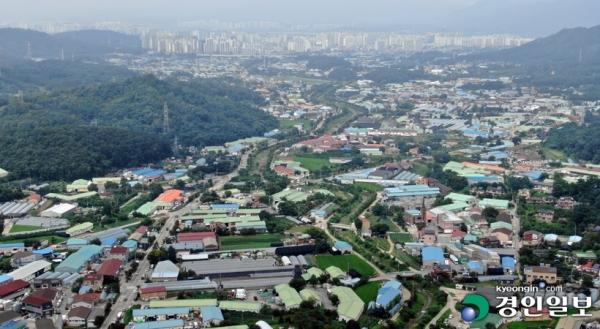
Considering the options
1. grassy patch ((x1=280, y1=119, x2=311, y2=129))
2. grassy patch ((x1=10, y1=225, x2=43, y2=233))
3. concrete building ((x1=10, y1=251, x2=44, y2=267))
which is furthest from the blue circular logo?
grassy patch ((x1=280, y1=119, x2=311, y2=129))

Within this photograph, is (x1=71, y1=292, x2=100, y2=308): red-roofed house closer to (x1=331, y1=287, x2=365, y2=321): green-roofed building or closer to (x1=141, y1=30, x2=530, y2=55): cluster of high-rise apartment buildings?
(x1=331, y1=287, x2=365, y2=321): green-roofed building

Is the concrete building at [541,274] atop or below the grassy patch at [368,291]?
atop

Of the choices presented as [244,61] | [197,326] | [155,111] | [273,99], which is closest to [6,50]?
[244,61]

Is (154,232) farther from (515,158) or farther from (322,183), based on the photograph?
(515,158)

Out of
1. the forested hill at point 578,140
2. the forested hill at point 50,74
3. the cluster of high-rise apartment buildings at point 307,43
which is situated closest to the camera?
the forested hill at point 578,140

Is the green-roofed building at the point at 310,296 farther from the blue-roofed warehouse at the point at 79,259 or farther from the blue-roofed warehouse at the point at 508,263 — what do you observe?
the blue-roofed warehouse at the point at 79,259

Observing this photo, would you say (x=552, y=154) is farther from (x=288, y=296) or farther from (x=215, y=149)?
(x=288, y=296)

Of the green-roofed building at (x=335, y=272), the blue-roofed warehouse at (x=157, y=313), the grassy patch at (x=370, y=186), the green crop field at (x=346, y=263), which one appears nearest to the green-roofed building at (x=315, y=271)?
the green-roofed building at (x=335, y=272)
